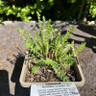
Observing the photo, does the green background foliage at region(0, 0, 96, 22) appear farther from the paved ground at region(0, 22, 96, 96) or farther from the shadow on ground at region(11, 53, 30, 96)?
the shadow on ground at region(11, 53, 30, 96)

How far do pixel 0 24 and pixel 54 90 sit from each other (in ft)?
6.01

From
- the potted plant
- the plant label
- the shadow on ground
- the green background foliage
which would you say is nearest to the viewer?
the plant label

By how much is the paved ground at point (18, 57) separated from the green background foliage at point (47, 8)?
0.81 feet

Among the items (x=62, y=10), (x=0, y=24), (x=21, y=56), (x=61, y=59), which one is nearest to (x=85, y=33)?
(x=62, y=10)

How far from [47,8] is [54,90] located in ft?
5.11

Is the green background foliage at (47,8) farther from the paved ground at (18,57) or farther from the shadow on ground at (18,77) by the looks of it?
the shadow on ground at (18,77)

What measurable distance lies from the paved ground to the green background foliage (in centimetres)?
25

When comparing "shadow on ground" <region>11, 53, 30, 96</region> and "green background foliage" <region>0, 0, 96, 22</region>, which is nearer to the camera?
"shadow on ground" <region>11, 53, 30, 96</region>

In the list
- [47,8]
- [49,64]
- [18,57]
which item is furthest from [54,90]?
[47,8]

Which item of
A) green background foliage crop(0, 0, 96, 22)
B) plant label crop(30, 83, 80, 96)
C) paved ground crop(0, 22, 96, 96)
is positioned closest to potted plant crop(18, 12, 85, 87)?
plant label crop(30, 83, 80, 96)

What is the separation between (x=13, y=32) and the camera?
2043 mm

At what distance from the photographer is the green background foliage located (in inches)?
76.6

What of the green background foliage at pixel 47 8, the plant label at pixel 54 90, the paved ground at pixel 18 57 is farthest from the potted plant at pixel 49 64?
the green background foliage at pixel 47 8

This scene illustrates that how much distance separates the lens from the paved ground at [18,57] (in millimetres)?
1307
